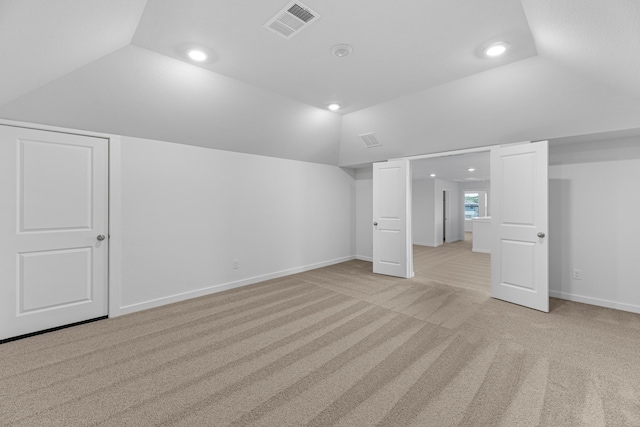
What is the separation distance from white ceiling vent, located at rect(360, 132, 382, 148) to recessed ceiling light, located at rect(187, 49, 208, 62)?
9.20ft

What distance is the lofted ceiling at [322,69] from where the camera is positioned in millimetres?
1848

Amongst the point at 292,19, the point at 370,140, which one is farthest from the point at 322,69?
the point at 370,140

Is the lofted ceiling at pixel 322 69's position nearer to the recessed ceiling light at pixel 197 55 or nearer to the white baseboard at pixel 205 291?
the recessed ceiling light at pixel 197 55

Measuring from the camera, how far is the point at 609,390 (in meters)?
1.87

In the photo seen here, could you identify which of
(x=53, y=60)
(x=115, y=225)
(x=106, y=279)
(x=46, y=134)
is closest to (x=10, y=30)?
(x=53, y=60)

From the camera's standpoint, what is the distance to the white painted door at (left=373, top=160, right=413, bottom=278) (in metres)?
4.81

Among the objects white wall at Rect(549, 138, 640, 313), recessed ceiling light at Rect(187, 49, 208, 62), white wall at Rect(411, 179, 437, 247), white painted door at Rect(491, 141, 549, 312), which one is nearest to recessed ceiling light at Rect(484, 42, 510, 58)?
white painted door at Rect(491, 141, 549, 312)

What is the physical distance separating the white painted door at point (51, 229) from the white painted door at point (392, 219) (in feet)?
13.7

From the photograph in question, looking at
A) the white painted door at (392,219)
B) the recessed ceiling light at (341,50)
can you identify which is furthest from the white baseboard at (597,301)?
the recessed ceiling light at (341,50)

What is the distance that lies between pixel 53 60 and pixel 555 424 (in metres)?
4.29

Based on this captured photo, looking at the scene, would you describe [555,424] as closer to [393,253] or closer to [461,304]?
[461,304]

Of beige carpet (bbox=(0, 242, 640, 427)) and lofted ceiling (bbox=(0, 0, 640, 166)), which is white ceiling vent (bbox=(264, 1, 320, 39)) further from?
beige carpet (bbox=(0, 242, 640, 427))

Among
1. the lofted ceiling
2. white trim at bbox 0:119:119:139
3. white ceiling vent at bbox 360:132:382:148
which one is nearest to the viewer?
the lofted ceiling

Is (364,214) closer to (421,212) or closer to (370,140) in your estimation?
(370,140)
